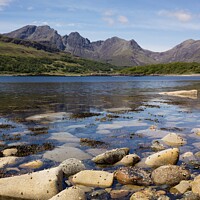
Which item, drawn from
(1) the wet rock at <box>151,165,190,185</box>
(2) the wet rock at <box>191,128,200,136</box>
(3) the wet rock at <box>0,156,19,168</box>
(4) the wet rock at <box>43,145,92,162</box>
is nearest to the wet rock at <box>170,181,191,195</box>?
(1) the wet rock at <box>151,165,190,185</box>

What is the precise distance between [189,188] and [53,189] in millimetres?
6613

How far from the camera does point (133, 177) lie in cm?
1462

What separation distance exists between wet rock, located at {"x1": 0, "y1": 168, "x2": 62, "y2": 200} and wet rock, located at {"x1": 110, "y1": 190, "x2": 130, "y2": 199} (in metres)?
2.55

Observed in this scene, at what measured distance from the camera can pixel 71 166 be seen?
1592cm

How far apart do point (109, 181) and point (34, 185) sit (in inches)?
151

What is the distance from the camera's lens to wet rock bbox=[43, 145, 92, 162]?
60.8 ft

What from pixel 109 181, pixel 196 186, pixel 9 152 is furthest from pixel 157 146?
pixel 9 152

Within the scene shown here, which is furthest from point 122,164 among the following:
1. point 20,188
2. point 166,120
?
point 166,120

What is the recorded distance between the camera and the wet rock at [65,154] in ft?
60.8

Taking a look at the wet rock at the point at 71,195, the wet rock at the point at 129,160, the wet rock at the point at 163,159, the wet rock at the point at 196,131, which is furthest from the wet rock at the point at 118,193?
the wet rock at the point at 196,131

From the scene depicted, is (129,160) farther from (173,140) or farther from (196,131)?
(196,131)

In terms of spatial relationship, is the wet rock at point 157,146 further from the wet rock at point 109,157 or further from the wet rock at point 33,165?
the wet rock at point 33,165

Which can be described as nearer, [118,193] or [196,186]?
[196,186]

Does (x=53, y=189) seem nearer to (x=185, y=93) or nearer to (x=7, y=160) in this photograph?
(x=7, y=160)
